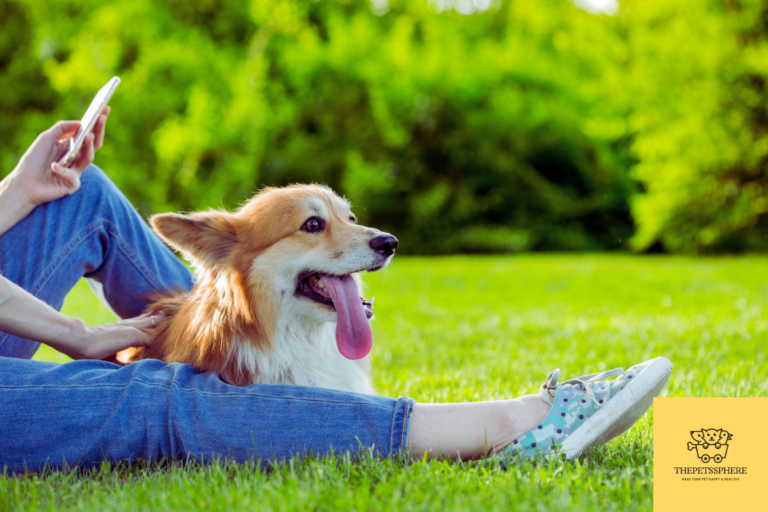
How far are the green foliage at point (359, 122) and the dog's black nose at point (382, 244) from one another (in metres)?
10.4

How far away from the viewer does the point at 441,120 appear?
560 inches

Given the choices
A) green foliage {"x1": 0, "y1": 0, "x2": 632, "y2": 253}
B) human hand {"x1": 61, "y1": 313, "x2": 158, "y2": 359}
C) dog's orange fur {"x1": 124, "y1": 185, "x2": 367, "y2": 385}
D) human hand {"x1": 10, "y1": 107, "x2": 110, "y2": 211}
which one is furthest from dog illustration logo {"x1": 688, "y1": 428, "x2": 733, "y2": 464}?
green foliage {"x1": 0, "y1": 0, "x2": 632, "y2": 253}

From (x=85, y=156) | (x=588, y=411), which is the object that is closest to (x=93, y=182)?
(x=85, y=156)

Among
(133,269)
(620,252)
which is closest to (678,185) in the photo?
(620,252)

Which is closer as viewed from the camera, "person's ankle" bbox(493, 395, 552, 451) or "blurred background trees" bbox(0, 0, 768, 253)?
"person's ankle" bbox(493, 395, 552, 451)

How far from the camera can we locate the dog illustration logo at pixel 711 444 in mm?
→ 1641

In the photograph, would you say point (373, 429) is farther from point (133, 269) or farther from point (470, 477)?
point (133, 269)

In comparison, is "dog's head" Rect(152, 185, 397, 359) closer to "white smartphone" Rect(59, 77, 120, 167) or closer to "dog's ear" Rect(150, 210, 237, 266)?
"dog's ear" Rect(150, 210, 237, 266)

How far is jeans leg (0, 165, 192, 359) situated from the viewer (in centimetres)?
231

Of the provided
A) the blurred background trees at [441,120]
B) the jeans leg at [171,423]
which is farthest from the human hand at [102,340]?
the blurred background trees at [441,120]

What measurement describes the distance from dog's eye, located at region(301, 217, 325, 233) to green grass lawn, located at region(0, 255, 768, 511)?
86 centimetres

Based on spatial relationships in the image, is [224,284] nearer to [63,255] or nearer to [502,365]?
[63,255]

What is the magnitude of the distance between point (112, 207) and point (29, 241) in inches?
11.8

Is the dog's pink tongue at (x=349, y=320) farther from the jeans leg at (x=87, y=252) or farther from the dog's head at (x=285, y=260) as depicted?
the jeans leg at (x=87, y=252)
